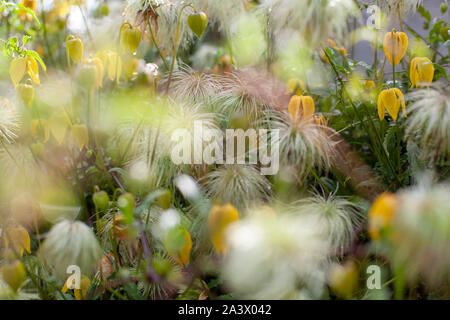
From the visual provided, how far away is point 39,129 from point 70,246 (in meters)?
0.42

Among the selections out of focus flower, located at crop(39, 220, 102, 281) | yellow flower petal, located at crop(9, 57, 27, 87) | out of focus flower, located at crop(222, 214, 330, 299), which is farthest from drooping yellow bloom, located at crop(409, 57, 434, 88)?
yellow flower petal, located at crop(9, 57, 27, 87)

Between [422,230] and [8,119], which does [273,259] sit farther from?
[8,119]

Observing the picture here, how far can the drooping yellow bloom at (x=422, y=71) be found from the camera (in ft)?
2.64

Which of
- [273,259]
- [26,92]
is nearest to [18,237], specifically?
[26,92]

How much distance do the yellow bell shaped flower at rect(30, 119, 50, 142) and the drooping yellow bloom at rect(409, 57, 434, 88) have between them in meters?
0.78

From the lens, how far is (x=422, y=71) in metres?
0.81

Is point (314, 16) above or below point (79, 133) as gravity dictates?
above

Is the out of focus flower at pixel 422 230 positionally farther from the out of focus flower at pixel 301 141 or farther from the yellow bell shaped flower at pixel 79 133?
the yellow bell shaped flower at pixel 79 133

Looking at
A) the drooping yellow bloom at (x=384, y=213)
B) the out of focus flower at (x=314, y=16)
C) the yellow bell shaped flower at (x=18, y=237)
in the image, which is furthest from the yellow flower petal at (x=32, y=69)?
the drooping yellow bloom at (x=384, y=213)

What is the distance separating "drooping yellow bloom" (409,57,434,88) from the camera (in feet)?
2.64

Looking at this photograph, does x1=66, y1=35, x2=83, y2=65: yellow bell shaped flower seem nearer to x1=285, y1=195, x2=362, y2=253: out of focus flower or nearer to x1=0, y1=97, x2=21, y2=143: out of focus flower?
x1=0, y1=97, x2=21, y2=143: out of focus flower
